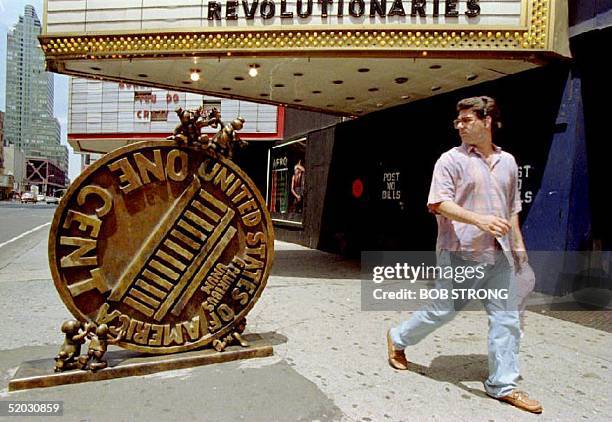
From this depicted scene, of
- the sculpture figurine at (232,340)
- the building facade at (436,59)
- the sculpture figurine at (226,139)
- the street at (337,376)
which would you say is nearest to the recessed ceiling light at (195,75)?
the building facade at (436,59)

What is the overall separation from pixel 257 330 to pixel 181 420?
75.0 inches

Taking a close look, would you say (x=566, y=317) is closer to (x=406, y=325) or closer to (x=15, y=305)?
(x=406, y=325)

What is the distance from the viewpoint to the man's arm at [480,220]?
271cm

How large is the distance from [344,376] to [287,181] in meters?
11.9

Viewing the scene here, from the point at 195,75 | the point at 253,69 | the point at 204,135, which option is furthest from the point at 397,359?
the point at 195,75

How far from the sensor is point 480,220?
8.95ft

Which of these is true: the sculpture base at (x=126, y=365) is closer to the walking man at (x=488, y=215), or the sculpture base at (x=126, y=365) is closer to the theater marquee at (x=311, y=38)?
the walking man at (x=488, y=215)

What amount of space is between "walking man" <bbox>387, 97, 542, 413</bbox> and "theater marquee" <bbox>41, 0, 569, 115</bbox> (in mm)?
3421

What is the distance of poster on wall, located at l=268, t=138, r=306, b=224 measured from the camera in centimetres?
1390

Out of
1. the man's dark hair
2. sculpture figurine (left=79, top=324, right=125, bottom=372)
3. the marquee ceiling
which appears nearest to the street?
sculpture figurine (left=79, top=324, right=125, bottom=372)

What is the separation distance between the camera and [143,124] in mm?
20766

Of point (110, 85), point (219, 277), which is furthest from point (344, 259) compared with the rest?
point (110, 85)

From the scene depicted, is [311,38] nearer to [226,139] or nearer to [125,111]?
[226,139]

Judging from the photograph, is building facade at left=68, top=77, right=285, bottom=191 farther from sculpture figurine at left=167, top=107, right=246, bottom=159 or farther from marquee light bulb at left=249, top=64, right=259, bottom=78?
sculpture figurine at left=167, top=107, right=246, bottom=159
